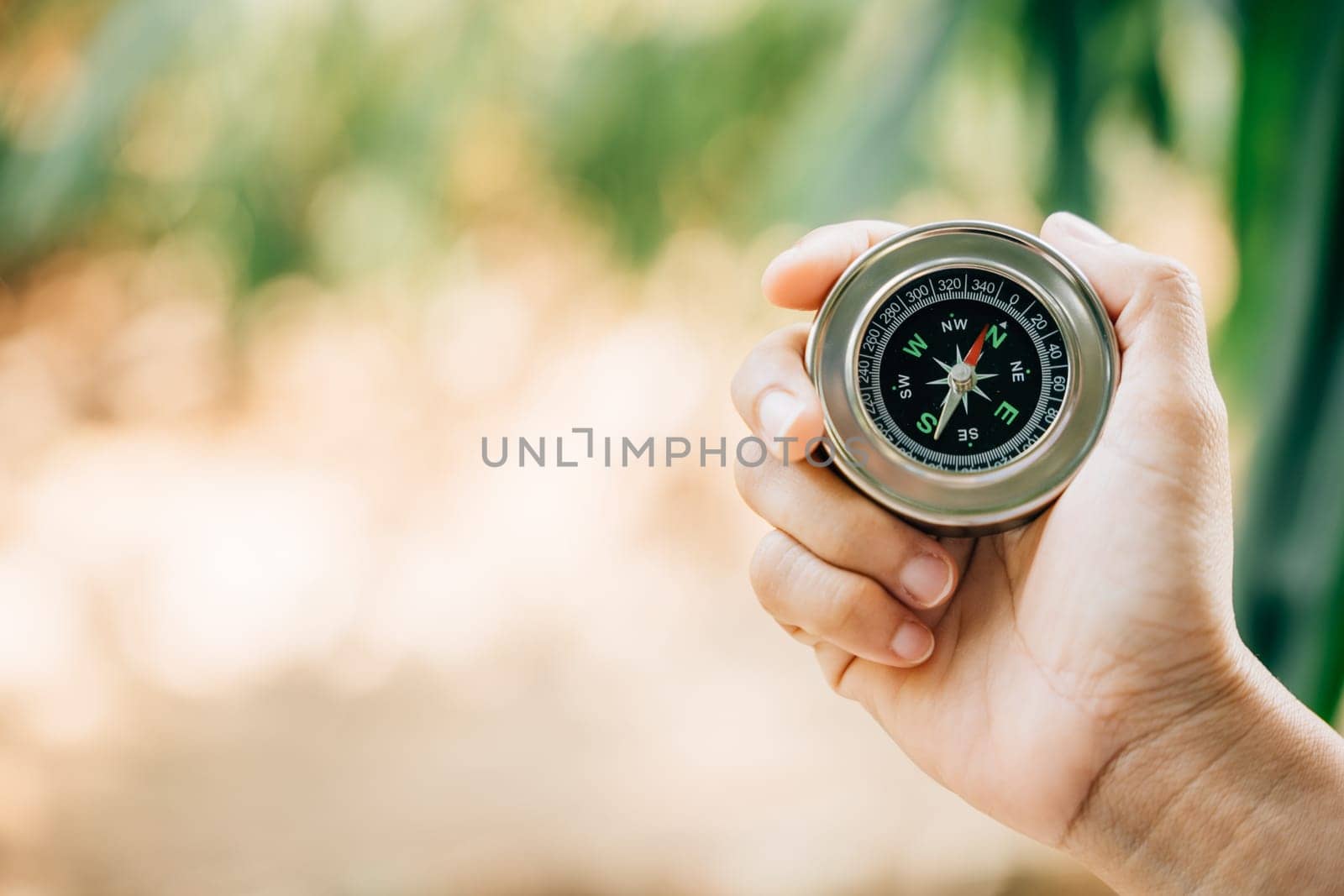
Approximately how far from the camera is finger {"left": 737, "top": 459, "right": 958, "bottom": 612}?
3.21 feet

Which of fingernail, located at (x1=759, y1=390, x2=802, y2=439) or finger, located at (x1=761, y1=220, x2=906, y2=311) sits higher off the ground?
finger, located at (x1=761, y1=220, x2=906, y2=311)

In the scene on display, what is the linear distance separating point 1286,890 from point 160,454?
3.10m

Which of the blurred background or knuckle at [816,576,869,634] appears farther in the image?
the blurred background

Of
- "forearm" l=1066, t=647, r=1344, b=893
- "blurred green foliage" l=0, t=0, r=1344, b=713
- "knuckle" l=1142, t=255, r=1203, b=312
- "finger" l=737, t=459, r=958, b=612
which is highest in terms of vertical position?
"blurred green foliage" l=0, t=0, r=1344, b=713

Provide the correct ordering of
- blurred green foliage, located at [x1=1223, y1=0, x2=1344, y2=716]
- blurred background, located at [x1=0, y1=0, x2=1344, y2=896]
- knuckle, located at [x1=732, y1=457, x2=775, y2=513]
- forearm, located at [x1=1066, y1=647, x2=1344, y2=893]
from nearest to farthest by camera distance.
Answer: forearm, located at [x1=1066, y1=647, x2=1344, y2=893]
knuckle, located at [x1=732, y1=457, x2=775, y2=513]
blurred green foliage, located at [x1=1223, y1=0, x2=1344, y2=716]
blurred background, located at [x1=0, y1=0, x2=1344, y2=896]

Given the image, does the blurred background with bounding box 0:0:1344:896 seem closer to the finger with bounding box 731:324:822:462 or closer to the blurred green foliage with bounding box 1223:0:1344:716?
the blurred green foliage with bounding box 1223:0:1344:716

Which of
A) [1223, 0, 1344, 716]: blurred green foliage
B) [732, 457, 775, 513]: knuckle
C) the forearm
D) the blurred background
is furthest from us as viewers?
the blurred background

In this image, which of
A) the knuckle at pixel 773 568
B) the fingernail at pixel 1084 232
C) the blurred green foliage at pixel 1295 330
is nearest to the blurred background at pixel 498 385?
the blurred green foliage at pixel 1295 330

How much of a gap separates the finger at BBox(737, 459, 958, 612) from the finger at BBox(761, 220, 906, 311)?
0.57 feet

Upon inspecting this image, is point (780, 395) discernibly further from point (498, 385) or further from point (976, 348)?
point (498, 385)

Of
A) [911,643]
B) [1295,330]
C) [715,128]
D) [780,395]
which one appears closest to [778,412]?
[780,395]

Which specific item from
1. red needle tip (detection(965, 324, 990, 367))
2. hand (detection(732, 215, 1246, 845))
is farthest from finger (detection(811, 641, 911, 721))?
red needle tip (detection(965, 324, 990, 367))

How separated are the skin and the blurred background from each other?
48cm

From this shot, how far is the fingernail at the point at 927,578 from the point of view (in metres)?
0.98
